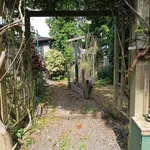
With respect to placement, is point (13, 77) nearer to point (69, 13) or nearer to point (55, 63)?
point (69, 13)

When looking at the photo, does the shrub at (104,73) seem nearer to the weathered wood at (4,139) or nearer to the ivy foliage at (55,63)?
the ivy foliage at (55,63)

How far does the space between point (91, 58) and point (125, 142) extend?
4.62m

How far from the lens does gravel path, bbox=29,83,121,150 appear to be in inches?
100

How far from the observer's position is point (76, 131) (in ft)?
9.84

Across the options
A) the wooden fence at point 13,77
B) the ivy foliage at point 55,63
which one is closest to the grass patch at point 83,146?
the wooden fence at point 13,77

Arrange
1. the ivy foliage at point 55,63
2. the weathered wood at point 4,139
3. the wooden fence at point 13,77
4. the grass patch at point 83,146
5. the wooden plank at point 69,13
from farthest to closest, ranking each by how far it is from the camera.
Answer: the ivy foliage at point 55,63
the wooden plank at point 69,13
the grass patch at point 83,146
the wooden fence at point 13,77
the weathered wood at point 4,139

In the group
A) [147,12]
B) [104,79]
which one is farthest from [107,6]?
[104,79]

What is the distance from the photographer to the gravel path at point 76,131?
2.55m

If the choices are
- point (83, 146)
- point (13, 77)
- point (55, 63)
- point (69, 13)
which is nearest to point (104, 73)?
point (55, 63)

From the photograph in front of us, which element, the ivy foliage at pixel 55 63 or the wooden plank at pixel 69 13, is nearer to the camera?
the wooden plank at pixel 69 13

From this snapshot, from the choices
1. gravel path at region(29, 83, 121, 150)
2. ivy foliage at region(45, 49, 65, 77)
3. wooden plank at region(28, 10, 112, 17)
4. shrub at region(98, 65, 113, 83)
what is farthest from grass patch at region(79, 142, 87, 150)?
ivy foliage at region(45, 49, 65, 77)

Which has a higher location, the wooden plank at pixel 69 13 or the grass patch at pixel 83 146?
the wooden plank at pixel 69 13

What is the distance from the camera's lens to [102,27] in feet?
29.2

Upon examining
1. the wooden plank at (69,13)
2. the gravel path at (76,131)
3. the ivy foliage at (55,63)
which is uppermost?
the wooden plank at (69,13)
